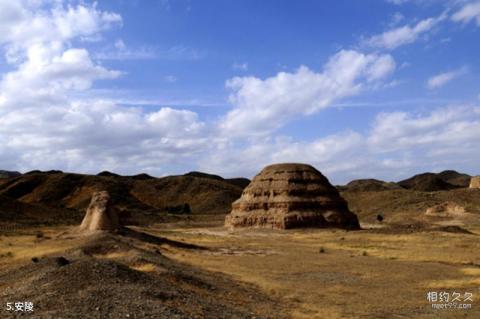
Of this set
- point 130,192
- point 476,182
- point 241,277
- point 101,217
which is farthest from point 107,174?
point 241,277

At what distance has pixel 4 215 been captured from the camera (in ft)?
204

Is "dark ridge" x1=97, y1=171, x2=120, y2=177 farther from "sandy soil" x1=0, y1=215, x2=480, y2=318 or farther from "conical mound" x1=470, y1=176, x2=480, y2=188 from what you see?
"sandy soil" x1=0, y1=215, x2=480, y2=318

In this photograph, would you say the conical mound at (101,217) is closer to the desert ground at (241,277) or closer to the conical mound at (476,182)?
the desert ground at (241,277)

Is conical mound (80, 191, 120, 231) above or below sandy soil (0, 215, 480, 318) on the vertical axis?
above

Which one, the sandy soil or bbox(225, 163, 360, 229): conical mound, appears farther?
bbox(225, 163, 360, 229): conical mound

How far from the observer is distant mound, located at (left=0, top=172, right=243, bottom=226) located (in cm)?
11175


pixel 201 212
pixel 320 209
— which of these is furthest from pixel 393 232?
pixel 201 212

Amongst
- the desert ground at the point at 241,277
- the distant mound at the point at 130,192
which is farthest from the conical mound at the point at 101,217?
the distant mound at the point at 130,192

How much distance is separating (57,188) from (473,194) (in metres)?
90.0

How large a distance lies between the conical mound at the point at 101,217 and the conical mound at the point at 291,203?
2925cm

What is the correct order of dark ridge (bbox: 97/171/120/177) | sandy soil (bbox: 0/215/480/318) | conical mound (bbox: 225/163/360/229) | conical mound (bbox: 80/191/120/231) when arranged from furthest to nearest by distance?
dark ridge (bbox: 97/171/120/177) → conical mound (bbox: 225/163/360/229) → conical mound (bbox: 80/191/120/231) → sandy soil (bbox: 0/215/480/318)

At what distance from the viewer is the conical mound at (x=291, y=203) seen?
202 ft

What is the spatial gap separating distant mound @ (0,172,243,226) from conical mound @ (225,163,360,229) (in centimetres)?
4104

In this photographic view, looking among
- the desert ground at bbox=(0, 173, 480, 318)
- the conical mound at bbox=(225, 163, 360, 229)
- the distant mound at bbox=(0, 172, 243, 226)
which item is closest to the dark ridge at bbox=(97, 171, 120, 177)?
the distant mound at bbox=(0, 172, 243, 226)
